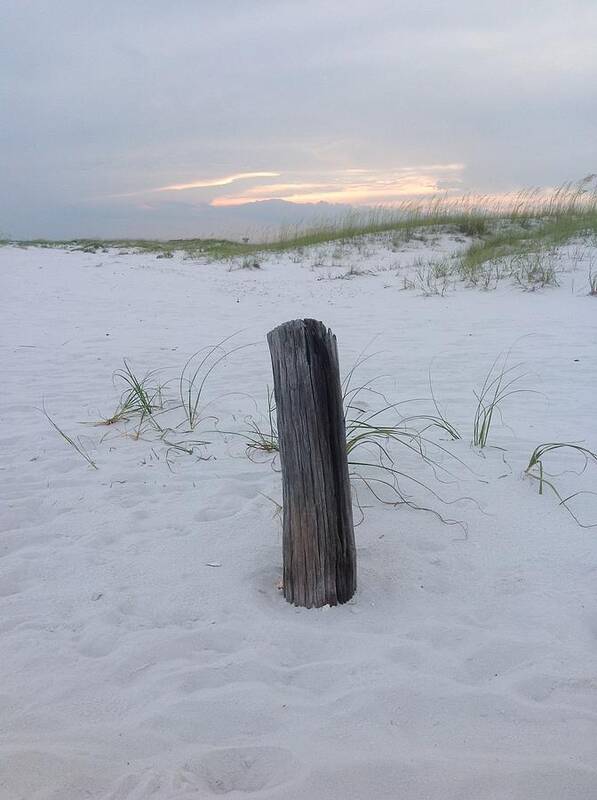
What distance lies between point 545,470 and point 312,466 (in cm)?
166

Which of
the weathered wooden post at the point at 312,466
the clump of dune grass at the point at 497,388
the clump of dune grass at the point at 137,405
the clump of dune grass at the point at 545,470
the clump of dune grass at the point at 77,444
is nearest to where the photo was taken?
the weathered wooden post at the point at 312,466

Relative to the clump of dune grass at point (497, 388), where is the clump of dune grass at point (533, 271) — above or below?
above

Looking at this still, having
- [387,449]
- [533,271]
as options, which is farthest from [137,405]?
[533,271]

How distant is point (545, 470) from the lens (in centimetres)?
327

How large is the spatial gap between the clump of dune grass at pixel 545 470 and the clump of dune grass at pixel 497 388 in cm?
39

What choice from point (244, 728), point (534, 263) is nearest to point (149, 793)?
point (244, 728)

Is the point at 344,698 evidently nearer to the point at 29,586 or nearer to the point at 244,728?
the point at 244,728

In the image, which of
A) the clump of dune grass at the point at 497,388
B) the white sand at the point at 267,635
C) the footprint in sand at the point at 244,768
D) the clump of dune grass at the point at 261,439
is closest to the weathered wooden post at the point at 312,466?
the white sand at the point at 267,635

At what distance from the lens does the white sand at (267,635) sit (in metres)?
1.61

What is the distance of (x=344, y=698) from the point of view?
6.00 ft

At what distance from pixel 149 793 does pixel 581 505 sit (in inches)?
87.5

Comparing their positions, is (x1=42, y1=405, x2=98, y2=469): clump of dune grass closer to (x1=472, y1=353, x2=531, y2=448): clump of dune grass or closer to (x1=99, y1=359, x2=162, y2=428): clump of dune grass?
(x1=99, y1=359, x2=162, y2=428): clump of dune grass

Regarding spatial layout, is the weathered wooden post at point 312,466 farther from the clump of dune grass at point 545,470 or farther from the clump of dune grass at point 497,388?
the clump of dune grass at point 497,388

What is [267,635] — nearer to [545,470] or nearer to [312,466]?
[312,466]
